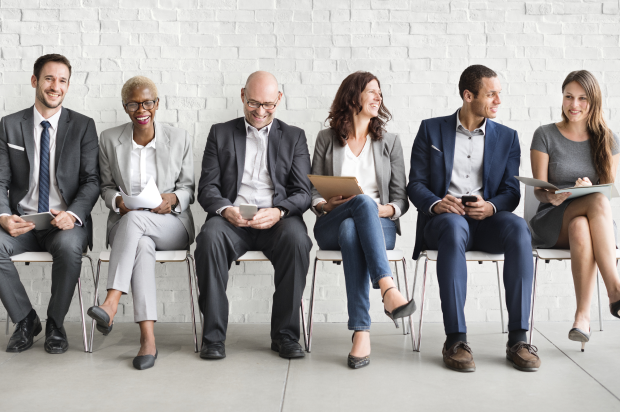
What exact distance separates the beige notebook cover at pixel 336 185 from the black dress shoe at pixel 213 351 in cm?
90

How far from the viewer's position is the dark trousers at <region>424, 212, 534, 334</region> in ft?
8.91

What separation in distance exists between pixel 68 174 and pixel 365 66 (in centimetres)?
184

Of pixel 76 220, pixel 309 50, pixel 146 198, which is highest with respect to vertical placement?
pixel 309 50

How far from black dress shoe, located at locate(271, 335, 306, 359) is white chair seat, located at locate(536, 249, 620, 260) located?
1276 millimetres

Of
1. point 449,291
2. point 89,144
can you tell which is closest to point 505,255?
point 449,291

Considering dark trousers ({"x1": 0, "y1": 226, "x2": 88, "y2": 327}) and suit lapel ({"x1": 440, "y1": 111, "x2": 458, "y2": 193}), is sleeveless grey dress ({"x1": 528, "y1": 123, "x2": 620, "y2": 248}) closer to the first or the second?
suit lapel ({"x1": 440, "y1": 111, "x2": 458, "y2": 193})

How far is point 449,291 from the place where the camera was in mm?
2727

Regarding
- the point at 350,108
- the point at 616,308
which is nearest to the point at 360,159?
the point at 350,108

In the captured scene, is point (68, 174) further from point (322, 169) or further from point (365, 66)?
point (365, 66)

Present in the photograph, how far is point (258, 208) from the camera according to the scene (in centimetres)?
318

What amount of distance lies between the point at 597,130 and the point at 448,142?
0.77 metres

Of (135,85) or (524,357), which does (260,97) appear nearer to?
(135,85)

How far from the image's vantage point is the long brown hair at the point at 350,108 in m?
3.25

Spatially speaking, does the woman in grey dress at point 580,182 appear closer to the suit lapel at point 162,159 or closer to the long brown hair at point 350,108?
the long brown hair at point 350,108
